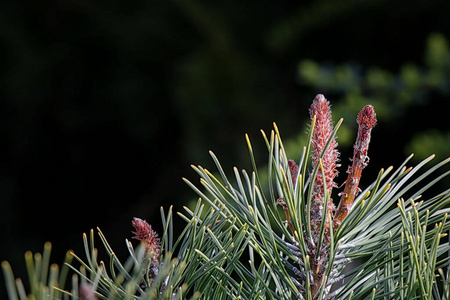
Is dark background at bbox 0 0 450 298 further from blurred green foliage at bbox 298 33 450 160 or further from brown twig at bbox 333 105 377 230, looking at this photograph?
brown twig at bbox 333 105 377 230

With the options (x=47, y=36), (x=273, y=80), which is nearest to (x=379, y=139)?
(x=273, y=80)

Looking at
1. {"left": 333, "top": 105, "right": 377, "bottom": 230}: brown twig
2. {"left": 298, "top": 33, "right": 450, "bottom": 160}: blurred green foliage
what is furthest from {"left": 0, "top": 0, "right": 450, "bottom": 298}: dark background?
{"left": 333, "top": 105, "right": 377, "bottom": 230}: brown twig

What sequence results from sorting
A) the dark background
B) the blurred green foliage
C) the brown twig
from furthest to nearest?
the dark background
the blurred green foliage
the brown twig

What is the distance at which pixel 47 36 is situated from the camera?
185cm

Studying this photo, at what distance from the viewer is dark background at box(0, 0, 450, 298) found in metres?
1.45

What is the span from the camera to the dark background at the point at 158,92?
4.76ft

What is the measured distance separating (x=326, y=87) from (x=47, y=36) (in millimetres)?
997

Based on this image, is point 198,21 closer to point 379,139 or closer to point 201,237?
point 379,139

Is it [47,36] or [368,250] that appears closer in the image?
[368,250]

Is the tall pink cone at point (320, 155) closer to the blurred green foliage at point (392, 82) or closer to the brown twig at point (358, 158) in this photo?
the brown twig at point (358, 158)

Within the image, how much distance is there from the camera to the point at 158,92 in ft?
5.80

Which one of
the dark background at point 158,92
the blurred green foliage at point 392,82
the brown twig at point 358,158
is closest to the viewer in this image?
the brown twig at point 358,158

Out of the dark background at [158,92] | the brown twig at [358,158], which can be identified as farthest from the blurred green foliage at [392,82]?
the brown twig at [358,158]

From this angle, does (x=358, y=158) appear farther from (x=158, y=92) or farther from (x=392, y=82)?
(x=158, y=92)
